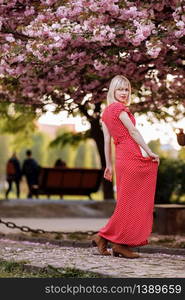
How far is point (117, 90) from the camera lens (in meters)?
12.4

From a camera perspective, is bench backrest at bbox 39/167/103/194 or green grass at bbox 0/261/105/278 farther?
bench backrest at bbox 39/167/103/194

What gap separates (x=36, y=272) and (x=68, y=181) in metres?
17.0

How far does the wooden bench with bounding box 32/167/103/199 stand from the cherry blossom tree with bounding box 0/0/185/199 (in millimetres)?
10288

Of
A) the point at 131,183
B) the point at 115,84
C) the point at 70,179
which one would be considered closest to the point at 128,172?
the point at 131,183

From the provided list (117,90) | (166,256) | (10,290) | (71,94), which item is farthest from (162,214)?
(10,290)

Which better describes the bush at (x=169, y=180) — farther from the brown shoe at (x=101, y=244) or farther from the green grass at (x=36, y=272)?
the green grass at (x=36, y=272)

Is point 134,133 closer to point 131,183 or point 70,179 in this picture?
point 131,183

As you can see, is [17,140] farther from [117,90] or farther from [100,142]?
[117,90]

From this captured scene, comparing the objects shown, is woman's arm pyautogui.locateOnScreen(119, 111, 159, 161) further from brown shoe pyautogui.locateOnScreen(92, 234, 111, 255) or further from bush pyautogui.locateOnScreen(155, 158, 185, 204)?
bush pyautogui.locateOnScreen(155, 158, 185, 204)

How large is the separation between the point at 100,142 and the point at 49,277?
642 inches

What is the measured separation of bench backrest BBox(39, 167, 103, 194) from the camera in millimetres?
28094

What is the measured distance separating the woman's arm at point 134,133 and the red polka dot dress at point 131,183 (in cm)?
7

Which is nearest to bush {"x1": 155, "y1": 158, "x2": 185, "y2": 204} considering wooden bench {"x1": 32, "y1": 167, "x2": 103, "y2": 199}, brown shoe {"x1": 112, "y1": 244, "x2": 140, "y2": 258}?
wooden bench {"x1": 32, "y1": 167, "x2": 103, "y2": 199}

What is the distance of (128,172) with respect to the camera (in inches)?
485
